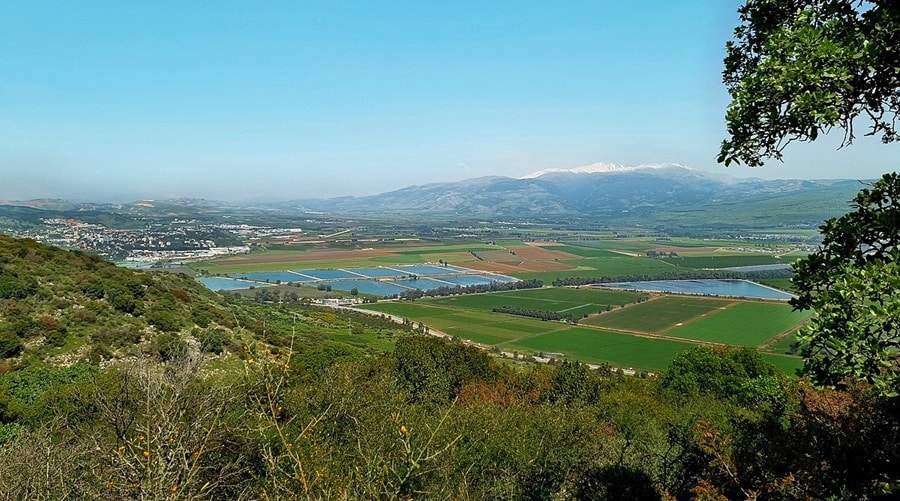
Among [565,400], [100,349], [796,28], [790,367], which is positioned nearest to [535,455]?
[565,400]

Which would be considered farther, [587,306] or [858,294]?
[587,306]

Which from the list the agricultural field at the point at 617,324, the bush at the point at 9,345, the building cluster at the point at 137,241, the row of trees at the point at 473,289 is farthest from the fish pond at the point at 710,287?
the building cluster at the point at 137,241

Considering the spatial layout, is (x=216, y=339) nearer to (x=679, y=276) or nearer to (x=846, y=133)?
(x=846, y=133)

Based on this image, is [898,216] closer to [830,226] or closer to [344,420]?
[830,226]

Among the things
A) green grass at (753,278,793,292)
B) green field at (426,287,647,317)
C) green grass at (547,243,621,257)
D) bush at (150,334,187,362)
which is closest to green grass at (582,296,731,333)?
green field at (426,287,647,317)

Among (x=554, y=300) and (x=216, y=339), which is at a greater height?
(x=216, y=339)

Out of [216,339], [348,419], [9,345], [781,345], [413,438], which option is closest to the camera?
[413,438]

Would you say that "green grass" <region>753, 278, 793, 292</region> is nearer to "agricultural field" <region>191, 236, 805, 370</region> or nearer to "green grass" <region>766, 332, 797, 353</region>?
"agricultural field" <region>191, 236, 805, 370</region>

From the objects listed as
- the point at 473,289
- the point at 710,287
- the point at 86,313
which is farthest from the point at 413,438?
the point at 710,287
